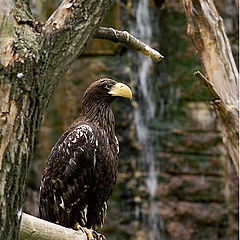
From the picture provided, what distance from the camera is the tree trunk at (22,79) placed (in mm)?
2078

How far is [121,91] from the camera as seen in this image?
4234 millimetres

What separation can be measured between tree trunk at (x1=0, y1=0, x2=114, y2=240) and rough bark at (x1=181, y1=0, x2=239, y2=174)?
1.79 metres

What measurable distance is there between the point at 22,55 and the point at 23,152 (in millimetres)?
349

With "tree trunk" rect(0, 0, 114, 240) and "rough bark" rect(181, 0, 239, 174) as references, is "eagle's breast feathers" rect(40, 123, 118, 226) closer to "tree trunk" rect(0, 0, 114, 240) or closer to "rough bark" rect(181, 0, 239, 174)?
"rough bark" rect(181, 0, 239, 174)

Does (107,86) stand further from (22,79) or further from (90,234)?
(22,79)

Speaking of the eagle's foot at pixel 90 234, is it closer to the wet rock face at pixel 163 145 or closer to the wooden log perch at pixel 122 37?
the wooden log perch at pixel 122 37

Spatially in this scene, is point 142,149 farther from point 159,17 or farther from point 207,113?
point 159,17

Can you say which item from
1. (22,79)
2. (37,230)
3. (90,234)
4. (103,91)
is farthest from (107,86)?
(22,79)

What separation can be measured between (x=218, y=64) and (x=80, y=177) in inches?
48.9

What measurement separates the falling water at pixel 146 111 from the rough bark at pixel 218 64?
12.4 feet

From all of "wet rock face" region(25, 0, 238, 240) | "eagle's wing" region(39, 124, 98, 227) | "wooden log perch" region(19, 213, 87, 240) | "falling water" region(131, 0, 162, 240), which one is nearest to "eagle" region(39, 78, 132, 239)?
"eagle's wing" region(39, 124, 98, 227)

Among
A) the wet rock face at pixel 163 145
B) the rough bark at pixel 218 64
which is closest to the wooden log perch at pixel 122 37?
the rough bark at pixel 218 64

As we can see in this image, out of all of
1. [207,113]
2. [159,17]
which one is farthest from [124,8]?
[207,113]

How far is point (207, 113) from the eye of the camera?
7.78 metres
